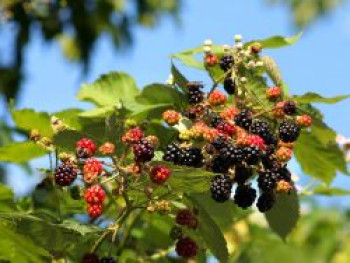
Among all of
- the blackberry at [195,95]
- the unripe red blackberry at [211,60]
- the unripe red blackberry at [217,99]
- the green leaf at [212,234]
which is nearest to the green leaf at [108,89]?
the unripe red blackberry at [211,60]

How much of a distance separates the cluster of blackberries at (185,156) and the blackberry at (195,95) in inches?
10.3

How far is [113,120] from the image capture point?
277cm

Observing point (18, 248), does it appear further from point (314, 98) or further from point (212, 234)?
point (314, 98)

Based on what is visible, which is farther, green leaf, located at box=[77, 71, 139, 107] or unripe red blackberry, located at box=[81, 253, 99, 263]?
green leaf, located at box=[77, 71, 139, 107]

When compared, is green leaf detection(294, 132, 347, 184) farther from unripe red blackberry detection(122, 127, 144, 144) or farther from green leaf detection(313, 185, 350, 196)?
unripe red blackberry detection(122, 127, 144, 144)

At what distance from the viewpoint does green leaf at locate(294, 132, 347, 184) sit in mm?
3514

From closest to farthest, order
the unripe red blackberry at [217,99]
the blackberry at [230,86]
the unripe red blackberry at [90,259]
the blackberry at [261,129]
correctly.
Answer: the unripe red blackberry at [90,259], the blackberry at [261,129], the unripe red blackberry at [217,99], the blackberry at [230,86]

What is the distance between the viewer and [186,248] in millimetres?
3068

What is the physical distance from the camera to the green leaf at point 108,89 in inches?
151

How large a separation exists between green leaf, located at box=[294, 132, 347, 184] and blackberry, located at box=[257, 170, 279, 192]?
0.63 metres

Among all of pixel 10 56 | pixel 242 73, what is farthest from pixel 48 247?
pixel 10 56

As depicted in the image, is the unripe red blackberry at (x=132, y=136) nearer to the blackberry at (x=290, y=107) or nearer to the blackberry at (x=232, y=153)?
the blackberry at (x=232, y=153)

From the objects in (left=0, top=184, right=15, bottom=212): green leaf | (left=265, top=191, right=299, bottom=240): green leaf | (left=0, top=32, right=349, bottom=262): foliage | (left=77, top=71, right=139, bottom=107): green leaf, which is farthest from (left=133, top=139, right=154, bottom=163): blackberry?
(left=77, top=71, right=139, bottom=107): green leaf

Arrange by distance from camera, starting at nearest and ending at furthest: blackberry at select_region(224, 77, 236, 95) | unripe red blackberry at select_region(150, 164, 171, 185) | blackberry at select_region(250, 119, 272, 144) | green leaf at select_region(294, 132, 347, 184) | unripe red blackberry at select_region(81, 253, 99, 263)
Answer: unripe red blackberry at select_region(150, 164, 171, 185) < unripe red blackberry at select_region(81, 253, 99, 263) < blackberry at select_region(250, 119, 272, 144) < blackberry at select_region(224, 77, 236, 95) < green leaf at select_region(294, 132, 347, 184)
